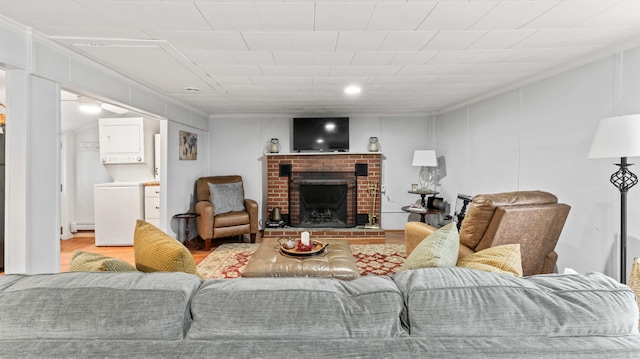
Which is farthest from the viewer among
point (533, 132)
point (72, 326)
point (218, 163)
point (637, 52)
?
point (218, 163)

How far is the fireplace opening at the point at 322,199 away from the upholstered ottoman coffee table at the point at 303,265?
2.58 m

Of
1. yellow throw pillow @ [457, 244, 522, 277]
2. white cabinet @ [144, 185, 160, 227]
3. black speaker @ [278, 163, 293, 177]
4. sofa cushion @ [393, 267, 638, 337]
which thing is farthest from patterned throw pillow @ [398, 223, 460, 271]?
white cabinet @ [144, 185, 160, 227]

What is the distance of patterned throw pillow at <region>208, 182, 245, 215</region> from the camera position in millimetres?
4793

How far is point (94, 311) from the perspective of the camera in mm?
841

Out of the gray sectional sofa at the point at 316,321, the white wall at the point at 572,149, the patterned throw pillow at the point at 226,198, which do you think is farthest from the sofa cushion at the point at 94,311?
the patterned throw pillow at the point at 226,198

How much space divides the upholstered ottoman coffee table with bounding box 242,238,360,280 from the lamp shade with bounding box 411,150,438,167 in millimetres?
2828

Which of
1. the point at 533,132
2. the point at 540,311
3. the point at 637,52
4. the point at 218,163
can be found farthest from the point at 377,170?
the point at 540,311

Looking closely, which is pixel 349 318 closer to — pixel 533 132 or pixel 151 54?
pixel 151 54

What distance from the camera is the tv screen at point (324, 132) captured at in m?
5.43

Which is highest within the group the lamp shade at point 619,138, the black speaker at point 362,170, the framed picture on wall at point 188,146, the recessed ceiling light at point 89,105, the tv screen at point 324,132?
the recessed ceiling light at point 89,105

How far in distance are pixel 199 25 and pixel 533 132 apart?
3416 millimetres

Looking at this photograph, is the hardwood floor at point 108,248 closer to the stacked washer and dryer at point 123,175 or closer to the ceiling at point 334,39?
the stacked washer and dryer at point 123,175

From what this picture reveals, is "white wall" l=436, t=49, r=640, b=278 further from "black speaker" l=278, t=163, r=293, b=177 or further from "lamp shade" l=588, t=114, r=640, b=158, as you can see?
"black speaker" l=278, t=163, r=293, b=177

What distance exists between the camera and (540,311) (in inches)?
33.8
